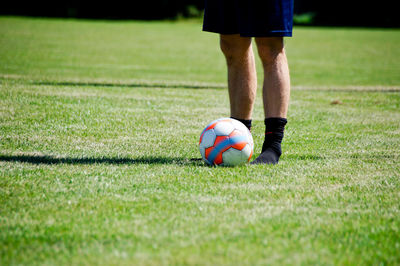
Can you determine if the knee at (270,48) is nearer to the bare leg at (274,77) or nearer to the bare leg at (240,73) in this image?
the bare leg at (274,77)

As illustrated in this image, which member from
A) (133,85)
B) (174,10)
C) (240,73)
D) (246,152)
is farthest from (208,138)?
Answer: (174,10)

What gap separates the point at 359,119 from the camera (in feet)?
20.5

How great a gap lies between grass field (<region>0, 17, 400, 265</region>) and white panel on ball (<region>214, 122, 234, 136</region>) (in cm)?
28

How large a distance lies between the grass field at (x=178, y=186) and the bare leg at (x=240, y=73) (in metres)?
0.54

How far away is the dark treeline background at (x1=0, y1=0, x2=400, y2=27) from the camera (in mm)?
45188

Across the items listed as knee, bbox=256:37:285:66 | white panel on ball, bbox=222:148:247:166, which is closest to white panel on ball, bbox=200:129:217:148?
white panel on ball, bbox=222:148:247:166

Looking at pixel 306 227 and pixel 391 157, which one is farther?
pixel 391 157

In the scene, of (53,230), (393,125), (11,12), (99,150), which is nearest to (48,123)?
(99,150)

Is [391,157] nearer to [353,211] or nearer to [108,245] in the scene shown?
[353,211]

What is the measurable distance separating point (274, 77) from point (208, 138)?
746mm

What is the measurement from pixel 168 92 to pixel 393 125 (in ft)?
12.2

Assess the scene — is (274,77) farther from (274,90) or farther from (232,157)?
(232,157)

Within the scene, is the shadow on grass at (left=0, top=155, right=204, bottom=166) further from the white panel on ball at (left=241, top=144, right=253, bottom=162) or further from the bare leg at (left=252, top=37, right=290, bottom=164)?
the bare leg at (left=252, top=37, right=290, bottom=164)

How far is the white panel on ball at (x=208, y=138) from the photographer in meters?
3.68
